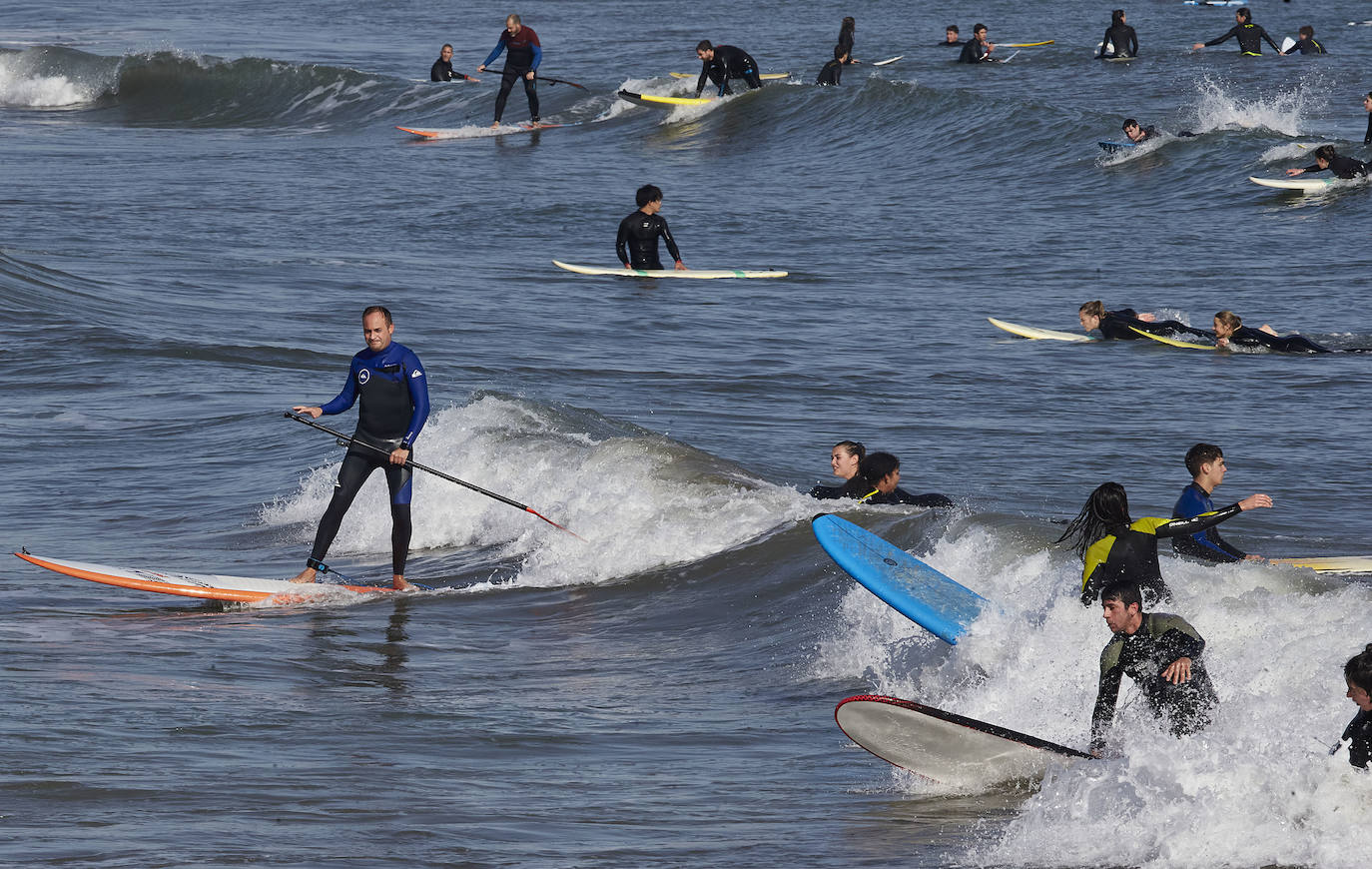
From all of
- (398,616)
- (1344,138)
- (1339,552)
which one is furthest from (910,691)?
(1344,138)

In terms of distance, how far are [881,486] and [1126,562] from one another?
3.14 m

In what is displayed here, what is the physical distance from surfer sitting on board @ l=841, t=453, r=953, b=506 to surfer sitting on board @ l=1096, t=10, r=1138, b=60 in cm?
3044

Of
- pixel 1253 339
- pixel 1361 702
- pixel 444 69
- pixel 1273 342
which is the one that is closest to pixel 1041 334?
pixel 1253 339

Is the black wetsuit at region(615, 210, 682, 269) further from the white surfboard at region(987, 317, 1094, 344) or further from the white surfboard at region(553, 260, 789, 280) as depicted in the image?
the white surfboard at region(987, 317, 1094, 344)

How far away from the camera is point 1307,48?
37.8 m

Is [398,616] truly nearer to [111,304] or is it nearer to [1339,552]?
[1339,552]

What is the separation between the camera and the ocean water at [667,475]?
5.52 metres

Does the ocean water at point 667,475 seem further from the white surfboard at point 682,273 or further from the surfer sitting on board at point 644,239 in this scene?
the surfer sitting on board at point 644,239

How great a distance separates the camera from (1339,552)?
9.33 metres

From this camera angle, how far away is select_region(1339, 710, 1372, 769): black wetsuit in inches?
192

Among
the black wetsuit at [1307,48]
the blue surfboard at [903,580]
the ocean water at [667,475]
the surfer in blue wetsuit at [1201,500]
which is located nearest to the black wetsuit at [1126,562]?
the ocean water at [667,475]

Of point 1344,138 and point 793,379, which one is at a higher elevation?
point 1344,138

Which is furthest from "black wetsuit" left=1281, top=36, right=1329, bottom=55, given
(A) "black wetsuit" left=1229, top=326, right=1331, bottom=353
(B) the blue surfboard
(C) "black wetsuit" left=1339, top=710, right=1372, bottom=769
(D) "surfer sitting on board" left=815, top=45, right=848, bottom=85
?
(C) "black wetsuit" left=1339, top=710, right=1372, bottom=769

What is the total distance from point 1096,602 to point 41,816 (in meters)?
4.07
